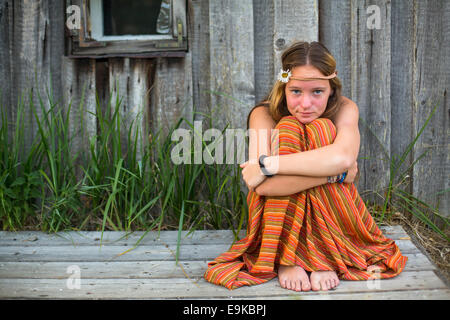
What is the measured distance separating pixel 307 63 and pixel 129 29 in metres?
1.61

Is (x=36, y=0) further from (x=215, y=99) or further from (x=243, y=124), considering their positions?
(x=243, y=124)

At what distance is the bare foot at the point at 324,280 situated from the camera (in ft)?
6.77

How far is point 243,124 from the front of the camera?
3.14 metres

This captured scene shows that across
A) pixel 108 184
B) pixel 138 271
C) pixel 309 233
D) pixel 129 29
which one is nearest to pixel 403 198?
pixel 309 233

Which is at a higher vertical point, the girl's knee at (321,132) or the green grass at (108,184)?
the girl's knee at (321,132)

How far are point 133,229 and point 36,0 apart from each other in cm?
170

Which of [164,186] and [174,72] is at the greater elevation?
[174,72]

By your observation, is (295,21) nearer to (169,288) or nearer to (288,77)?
(288,77)

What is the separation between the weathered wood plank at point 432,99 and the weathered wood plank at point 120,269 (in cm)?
91

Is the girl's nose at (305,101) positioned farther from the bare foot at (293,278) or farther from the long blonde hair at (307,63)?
the bare foot at (293,278)

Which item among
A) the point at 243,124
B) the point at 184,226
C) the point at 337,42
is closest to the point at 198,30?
the point at 243,124

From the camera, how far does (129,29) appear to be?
3320 millimetres

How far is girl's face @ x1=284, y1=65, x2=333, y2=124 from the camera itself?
87.0 inches

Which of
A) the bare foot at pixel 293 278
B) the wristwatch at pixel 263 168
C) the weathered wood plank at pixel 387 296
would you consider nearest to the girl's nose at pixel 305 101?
the wristwatch at pixel 263 168
